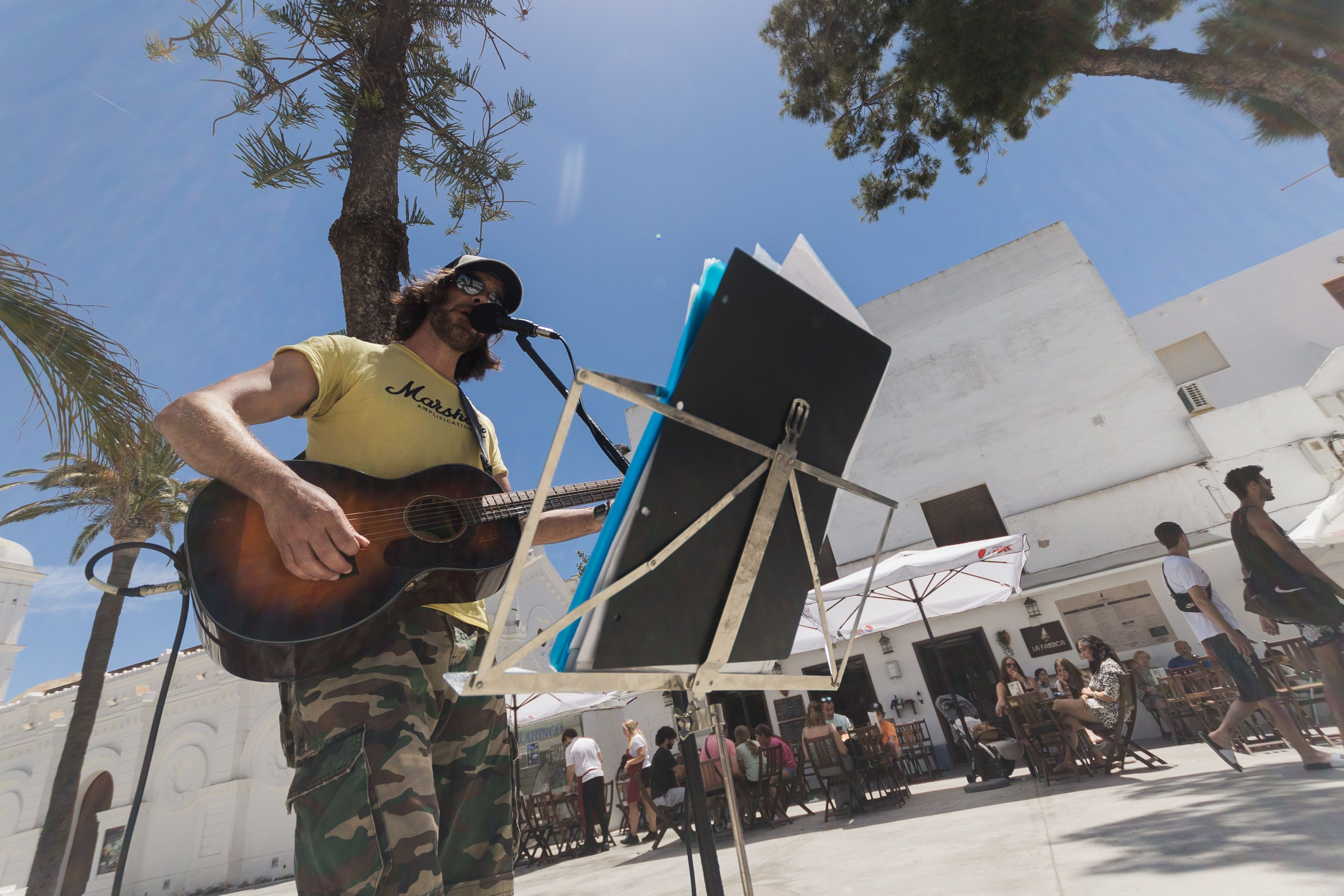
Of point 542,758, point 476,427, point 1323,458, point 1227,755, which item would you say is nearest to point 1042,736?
point 1227,755

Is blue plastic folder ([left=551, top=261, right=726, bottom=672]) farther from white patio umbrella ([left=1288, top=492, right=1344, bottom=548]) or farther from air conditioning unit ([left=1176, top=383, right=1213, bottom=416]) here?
air conditioning unit ([left=1176, top=383, right=1213, bottom=416])

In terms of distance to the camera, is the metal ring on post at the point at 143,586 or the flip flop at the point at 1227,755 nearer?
the metal ring on post at the point at 143,586

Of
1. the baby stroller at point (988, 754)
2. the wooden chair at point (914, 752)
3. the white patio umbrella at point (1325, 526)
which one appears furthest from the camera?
the wooden chair at point (914, 752)

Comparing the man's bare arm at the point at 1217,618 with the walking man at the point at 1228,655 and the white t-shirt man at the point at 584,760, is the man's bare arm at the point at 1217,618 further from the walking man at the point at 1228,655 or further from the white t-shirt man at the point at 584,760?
the white t-shirt man at the point at 584,760

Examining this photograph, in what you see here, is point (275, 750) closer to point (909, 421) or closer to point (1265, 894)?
point (909, 421)

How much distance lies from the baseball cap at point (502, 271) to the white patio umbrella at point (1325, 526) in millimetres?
10844

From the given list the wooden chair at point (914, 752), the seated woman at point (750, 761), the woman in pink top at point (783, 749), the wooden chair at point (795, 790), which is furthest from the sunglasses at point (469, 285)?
the wooden chair at point (914, 752)

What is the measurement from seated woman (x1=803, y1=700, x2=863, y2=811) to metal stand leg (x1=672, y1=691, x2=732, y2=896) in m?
6.35

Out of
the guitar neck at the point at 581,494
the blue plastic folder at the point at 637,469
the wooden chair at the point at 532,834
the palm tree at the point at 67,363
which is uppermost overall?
the palm tree at the point at 67,363

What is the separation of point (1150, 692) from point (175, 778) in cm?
2256

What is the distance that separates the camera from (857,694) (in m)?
14.5

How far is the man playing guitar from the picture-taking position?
1259 millimetres

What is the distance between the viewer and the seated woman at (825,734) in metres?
6.78

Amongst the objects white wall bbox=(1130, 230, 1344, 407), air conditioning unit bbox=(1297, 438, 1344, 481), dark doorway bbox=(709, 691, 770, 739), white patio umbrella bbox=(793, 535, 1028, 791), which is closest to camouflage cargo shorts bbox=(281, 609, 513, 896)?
white patio umbrella bbox=(793, 535, 1028, 791)
